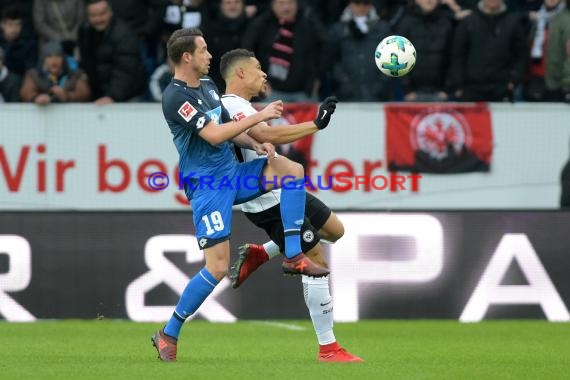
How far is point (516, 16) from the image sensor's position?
15.7 m

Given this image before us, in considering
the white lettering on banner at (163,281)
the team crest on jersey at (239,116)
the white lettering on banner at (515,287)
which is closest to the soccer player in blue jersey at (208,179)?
the team crest on jersey at (239,116)

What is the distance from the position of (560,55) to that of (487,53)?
792 mm

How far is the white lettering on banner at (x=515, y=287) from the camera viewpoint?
13.3 meters

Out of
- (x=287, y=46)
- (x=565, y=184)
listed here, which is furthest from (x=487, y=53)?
(x=287, y=46)

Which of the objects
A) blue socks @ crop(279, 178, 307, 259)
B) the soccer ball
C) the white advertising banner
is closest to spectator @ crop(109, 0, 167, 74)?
the white advertising banner

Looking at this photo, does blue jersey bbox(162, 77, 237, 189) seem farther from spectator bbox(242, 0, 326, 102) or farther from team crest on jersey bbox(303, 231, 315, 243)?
spectator bbox(242, 0, 326, 102)

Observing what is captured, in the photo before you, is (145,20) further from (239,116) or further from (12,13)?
(239,116)

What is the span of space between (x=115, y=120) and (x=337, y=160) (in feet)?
8.11

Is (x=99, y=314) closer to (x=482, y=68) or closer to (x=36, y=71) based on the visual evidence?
(x=36, y=71)

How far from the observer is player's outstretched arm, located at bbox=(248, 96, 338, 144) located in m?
9.17

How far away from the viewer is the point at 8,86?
16.3 m

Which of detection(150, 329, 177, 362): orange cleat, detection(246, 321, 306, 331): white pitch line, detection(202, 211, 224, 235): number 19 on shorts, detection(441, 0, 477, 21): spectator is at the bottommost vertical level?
detection(246, 321, 306, 331): white pitch line

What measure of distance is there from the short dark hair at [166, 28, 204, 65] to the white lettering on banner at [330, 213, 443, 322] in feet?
14.1

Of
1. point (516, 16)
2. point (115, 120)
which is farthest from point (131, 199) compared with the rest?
point (516, 16)
